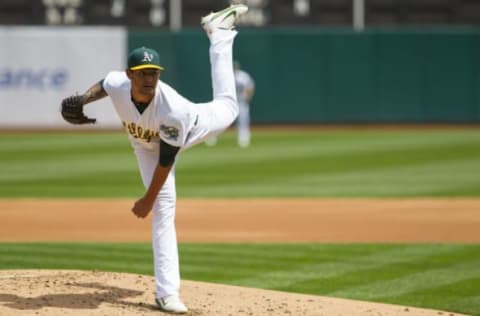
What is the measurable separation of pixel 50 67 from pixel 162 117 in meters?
19.5

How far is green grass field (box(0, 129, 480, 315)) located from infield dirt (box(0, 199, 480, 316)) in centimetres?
58

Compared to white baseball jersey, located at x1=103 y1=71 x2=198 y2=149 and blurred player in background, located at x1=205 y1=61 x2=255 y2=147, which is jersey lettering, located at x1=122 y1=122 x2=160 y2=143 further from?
blurred player in background, located at x1=205 y1=61 x2=255 y2=147

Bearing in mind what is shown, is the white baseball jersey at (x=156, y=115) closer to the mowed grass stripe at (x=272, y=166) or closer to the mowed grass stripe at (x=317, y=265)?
the mowed grass stripe at (x=317, y=265)

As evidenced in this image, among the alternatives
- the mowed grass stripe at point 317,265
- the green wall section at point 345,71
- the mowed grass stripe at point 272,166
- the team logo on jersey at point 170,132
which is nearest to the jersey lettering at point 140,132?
the team logo on jersey at point 170,132

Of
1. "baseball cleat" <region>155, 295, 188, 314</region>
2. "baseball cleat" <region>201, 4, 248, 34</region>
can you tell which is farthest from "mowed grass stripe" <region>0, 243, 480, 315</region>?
"baseball cleat" <region>201, 4, 248, 34</region>

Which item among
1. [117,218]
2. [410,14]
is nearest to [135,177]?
[117,218]

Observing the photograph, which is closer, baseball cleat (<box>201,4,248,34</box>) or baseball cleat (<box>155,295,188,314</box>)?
baseball cleat (<box>155,295,188,314</box>)

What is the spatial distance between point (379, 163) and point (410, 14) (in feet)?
26.1

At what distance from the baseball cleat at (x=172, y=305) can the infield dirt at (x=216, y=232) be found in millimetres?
73

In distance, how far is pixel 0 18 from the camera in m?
24.7

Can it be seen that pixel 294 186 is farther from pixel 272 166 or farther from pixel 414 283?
pixel 414 283

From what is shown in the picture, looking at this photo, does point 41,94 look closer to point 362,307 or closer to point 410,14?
point 410,14

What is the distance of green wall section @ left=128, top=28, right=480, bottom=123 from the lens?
25375 mm

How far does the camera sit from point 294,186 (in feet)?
50.6
